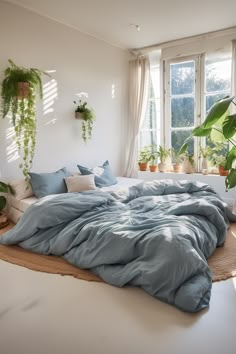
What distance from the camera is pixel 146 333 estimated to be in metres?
1.59

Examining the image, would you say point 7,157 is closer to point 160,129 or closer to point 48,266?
point 48,266

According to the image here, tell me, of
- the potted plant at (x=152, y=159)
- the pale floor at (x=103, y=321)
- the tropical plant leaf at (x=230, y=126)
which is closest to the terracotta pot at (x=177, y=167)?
the potted plant at (x=152, y=159)

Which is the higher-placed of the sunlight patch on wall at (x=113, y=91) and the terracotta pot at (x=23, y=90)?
the sunlight patch on wall at (x=113, y=91)

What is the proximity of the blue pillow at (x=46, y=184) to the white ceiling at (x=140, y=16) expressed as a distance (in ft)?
7.01

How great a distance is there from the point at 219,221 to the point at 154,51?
142 inches

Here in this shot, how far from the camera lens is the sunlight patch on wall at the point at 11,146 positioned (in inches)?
141

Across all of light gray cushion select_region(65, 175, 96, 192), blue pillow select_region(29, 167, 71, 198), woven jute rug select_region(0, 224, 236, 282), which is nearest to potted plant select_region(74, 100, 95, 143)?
light gray cushion select_region(65, 175, 96, 192)

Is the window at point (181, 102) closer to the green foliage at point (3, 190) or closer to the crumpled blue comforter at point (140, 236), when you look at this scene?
the crumpled blue comforter at point (140, 236)

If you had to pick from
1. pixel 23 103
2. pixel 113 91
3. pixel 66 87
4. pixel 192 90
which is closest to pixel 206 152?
pixel 192 90

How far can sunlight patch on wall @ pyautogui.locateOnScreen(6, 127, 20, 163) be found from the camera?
141 inches

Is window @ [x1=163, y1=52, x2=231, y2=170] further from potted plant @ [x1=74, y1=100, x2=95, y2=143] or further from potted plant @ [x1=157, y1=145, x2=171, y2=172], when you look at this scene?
potted plant @ [x1=74, y1=100, x2=95, y2=143]

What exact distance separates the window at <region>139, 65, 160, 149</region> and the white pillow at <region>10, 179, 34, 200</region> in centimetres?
262

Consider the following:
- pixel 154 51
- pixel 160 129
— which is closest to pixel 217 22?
pixel 154 51

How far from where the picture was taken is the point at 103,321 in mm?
1703
